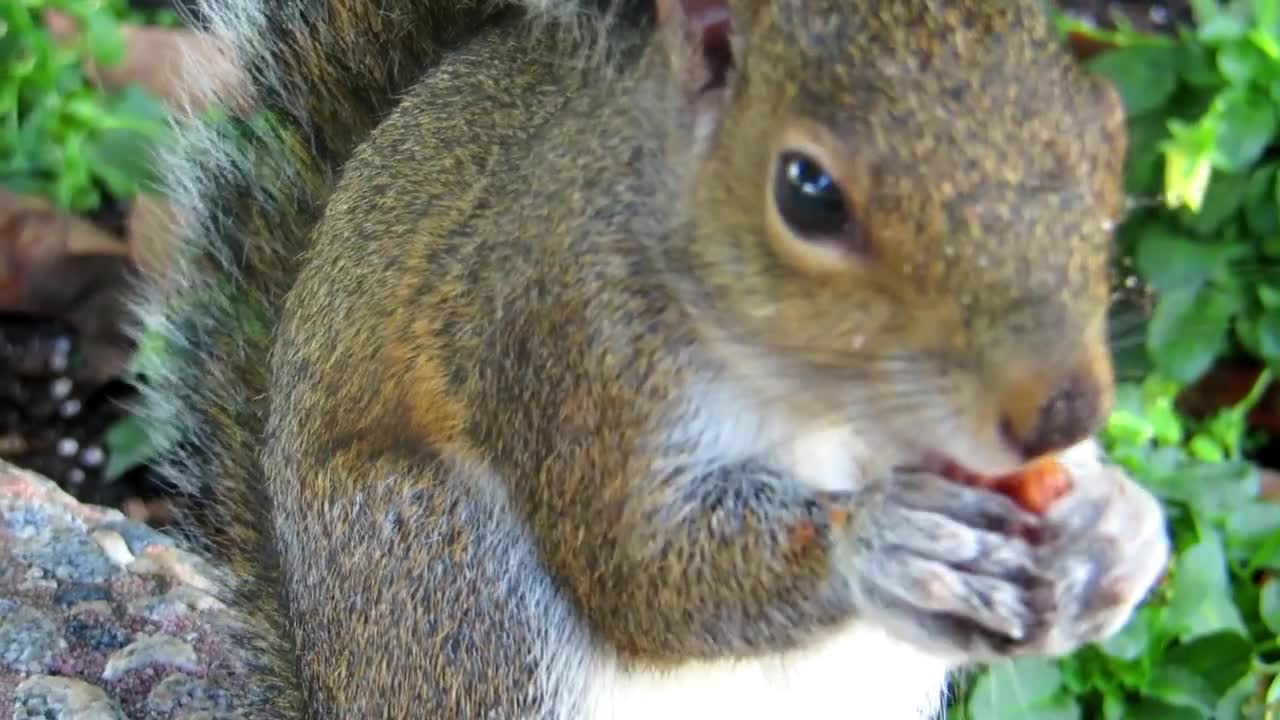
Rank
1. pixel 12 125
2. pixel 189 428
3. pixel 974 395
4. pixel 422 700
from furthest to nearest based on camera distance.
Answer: pixel 12 125 < pixel 189 428 < pixel 422 700 < pixel 974 395

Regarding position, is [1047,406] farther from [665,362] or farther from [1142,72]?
[1142,72]

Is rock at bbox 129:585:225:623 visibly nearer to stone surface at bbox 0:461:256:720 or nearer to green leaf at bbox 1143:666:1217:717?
stone surface at bbox 0:461:256:720

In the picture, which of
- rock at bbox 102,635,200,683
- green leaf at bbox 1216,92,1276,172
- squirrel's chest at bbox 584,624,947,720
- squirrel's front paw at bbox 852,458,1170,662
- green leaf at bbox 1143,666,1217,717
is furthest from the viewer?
green leaf at bbox 1216,92,1276,172

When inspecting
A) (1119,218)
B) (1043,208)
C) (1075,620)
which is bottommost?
(1075,620)

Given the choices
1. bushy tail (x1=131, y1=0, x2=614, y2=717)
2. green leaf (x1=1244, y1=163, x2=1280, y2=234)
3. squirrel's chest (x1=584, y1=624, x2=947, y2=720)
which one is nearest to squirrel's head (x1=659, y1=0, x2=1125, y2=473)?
squirrel's chest (x1=584, y1=624, x2=947, y2=720)

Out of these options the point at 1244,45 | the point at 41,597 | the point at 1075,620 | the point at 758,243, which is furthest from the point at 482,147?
the point at 1244,45

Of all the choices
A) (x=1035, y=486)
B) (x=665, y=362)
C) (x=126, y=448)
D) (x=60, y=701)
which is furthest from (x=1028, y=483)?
(x=126, y=448)

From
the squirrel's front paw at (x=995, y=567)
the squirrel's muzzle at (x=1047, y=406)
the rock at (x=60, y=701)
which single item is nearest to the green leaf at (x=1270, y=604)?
the squirrel's front paw at (x=995, y=567)

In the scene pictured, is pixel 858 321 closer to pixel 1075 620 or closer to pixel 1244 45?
pixel 1075 620

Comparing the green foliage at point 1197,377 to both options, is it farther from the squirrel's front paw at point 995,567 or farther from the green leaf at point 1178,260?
the squirrel's front paw at point 995,567
